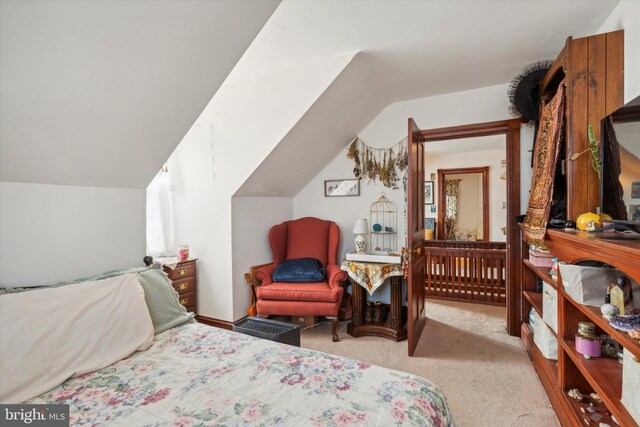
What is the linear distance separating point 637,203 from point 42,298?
2.53m

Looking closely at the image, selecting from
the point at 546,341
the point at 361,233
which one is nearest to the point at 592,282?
the point at 546,341

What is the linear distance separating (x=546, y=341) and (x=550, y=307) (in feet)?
1.01

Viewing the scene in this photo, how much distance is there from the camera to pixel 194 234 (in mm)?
3314

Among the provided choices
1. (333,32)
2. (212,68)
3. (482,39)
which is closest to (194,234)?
(212,68)

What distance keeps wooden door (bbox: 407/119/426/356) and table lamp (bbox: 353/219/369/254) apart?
23.8 inches

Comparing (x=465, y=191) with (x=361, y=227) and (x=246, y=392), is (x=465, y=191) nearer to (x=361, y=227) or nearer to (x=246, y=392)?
(x=361, y=227)

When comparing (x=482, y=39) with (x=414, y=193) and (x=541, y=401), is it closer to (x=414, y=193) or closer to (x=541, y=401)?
(x=414, y=193)

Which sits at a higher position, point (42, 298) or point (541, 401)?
point (42, 298)

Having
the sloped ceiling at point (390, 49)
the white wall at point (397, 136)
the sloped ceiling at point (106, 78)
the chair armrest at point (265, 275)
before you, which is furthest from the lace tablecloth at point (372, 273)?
the sloped ceiling at point (106, 78)

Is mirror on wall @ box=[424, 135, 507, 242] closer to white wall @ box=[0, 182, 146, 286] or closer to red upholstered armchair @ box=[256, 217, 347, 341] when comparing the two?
red upholstered armchair @ box=[256, 217, 347, 341]

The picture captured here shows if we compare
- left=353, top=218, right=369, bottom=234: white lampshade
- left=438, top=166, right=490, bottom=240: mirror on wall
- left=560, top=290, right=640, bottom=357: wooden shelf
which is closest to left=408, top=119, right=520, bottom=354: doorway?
left=353, top=218, right=369, bottom=234: white lampshade

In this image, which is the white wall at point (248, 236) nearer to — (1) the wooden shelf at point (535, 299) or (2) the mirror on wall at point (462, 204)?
(1) the wooden shelf at point (535, 299)

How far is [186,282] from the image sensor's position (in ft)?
10.1

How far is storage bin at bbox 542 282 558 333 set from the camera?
72.9 inches
